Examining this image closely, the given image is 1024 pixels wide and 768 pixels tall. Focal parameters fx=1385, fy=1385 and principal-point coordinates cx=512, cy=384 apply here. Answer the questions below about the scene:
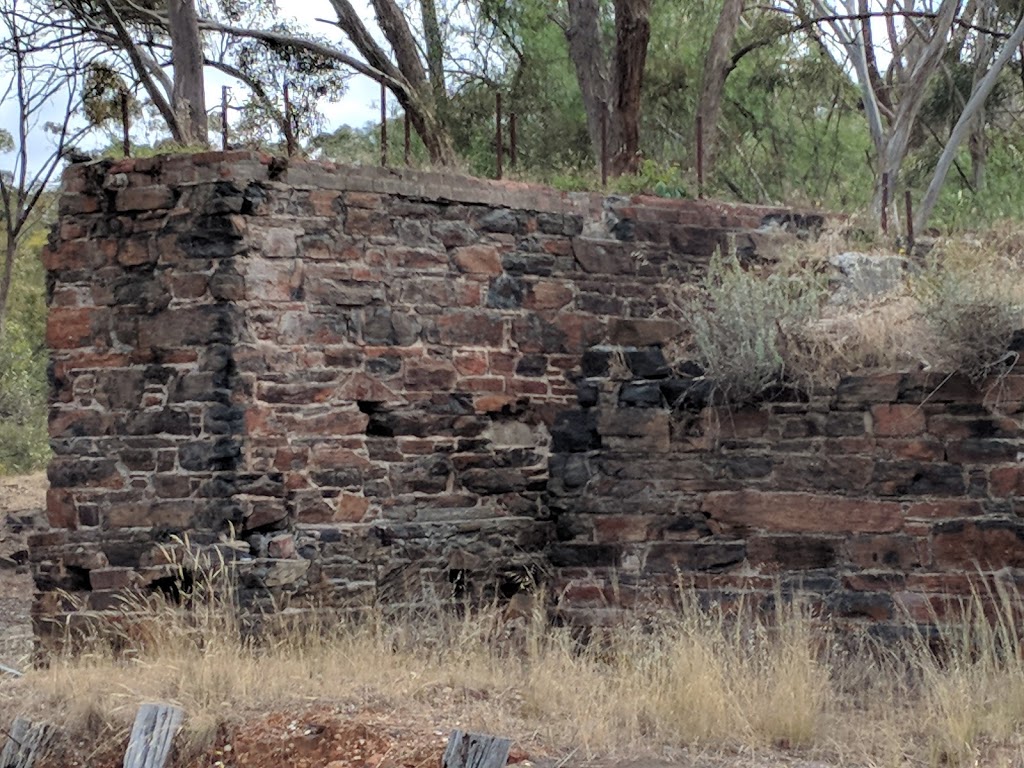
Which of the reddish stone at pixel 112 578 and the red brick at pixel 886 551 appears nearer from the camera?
the red brick at pixel 886 551

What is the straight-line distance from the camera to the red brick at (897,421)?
329 inches

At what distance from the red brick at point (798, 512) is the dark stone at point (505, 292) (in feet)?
6.23

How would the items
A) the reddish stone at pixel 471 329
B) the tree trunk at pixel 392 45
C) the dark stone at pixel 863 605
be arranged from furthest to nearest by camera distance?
the tree trunk at pixel 392 45 → the reddish stone at pixel 471 329 → the dark stone at pixel 863 605

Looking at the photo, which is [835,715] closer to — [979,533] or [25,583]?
[979,533]

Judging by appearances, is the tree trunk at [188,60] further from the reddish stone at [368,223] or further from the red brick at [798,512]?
the red brick at [798,512]

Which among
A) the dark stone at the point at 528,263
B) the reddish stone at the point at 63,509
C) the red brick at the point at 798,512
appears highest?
the dark stone at the point at 528,263

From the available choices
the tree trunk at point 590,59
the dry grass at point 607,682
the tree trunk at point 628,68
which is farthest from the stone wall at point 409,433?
the tree trunk at point 590,59

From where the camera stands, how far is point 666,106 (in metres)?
22.7

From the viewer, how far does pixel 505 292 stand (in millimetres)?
9461

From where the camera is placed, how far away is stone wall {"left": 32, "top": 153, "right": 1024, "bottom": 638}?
27.6 feet

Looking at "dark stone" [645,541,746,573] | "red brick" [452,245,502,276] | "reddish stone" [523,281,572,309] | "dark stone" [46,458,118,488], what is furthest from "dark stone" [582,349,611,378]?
"dark stone" [46,458,118,488]

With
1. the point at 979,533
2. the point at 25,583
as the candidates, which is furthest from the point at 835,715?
the point at 25,583

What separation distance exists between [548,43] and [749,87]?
345 cm

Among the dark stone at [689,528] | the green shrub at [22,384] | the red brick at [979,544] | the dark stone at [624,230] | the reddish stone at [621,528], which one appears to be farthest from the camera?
the green shrub at [22,384]
